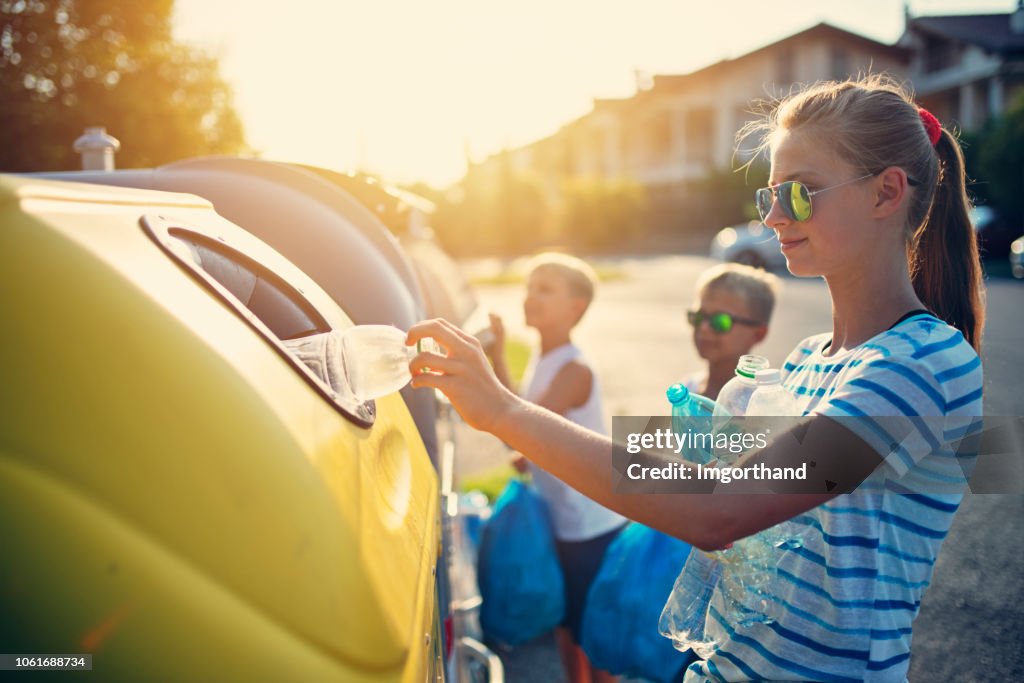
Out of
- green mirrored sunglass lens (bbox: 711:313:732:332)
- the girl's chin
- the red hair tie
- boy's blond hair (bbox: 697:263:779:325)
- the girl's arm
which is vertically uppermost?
the red hair tie

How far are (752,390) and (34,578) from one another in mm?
1366

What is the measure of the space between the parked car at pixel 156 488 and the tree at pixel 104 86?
723 cm

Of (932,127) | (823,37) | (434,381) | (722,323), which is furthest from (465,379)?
(823,37)

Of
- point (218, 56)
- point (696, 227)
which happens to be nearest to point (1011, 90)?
point (696, 227)

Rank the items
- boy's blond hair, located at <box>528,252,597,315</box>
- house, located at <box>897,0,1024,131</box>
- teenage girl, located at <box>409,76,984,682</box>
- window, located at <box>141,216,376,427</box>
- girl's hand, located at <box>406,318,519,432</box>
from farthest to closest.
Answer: house, located at <box>897,0,1024,131</box>
boy's blond hair, located at <box>528,252,597,315</box>
girl's hand, located at <box>406,318,519,432</box>
teenage girl, located at <box>409,76,984,682</box>
window, located at <box>141,216,376,427</box>

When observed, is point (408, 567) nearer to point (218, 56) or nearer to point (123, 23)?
point (123, 23)

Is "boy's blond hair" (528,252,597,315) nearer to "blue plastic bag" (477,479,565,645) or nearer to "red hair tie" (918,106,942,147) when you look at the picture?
"blue plastic bag" (477,479,565,645)

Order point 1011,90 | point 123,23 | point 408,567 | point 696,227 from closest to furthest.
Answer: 1. point 408,567
2. point 123,23
3. point 1011,90
4. point 696,227

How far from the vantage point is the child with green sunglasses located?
3.24 metres

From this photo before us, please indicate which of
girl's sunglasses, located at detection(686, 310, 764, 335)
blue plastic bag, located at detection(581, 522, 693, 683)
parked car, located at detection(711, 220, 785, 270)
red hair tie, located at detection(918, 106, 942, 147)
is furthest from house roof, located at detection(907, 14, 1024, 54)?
red hair tie, located at detection(918, 106, 942, 147)

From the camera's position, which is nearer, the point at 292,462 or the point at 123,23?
the point at 292,462

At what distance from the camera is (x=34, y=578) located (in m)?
0.86

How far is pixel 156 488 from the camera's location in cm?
91

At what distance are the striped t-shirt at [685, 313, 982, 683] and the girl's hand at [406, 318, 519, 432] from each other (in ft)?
1.82
